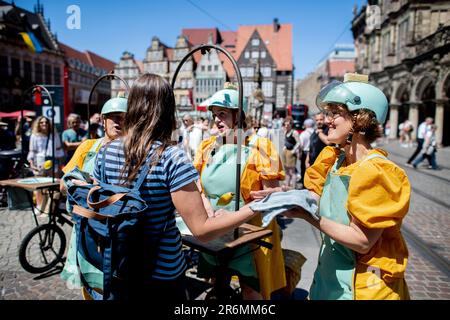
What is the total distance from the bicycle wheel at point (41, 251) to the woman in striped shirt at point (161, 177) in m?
2.96

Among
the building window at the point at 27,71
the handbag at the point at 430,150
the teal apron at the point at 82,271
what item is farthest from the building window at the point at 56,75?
the teal apron at the point at 82,271

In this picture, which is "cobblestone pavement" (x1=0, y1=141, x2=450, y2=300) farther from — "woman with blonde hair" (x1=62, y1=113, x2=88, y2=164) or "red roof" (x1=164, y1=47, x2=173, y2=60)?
"red roof" (x1=164, y1=47, x2=173, y2=60)

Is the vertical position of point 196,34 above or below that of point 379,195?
above

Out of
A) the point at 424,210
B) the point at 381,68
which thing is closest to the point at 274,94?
the point at 381,68

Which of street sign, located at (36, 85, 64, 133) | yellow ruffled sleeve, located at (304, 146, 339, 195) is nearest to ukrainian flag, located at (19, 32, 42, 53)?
street sign, located at (36, 85, 64, 133)

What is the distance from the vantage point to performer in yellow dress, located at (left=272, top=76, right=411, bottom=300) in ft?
4.90

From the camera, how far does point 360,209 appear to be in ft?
4.89

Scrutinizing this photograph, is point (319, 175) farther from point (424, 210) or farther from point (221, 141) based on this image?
point (424, 210)

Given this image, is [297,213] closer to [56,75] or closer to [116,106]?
[116,106]

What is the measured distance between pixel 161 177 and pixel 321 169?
1.09m

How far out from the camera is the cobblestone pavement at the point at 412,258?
355 centimetres

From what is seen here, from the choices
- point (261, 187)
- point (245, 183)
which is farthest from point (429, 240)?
point (245, 183)

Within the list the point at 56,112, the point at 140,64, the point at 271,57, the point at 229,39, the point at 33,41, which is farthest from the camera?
the point at 229,39

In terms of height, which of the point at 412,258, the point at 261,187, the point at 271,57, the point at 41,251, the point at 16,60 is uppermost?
the point at 271,57
